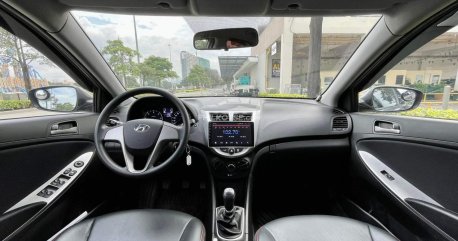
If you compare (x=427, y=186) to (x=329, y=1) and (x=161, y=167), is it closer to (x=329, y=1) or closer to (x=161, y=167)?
(x=329, y=1)

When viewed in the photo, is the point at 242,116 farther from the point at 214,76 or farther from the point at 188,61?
the point at 188,61

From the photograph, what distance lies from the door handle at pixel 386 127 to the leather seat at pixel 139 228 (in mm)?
1439

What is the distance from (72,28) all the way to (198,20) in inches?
33.5

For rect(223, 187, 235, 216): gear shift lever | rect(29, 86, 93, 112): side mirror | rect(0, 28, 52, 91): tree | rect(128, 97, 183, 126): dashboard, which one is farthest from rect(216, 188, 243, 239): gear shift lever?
rect(0, 28, 52, 91): tree

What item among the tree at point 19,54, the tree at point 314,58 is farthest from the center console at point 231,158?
the tree at point 19,54

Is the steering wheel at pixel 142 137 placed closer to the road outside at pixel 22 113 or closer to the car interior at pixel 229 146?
the car interior at pixel 229 146

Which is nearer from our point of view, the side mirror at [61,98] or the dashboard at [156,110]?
the side mirror at [61,98]

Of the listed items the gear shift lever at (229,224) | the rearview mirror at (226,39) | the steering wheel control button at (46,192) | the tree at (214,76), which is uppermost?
the rearview mirror at (226,39)

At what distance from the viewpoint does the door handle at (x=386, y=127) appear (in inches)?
72.3

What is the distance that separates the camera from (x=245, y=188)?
2303 mm

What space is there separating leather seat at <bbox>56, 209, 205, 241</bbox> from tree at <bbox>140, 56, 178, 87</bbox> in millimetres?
1084

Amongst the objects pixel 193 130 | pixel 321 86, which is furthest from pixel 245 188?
pixel 321 86

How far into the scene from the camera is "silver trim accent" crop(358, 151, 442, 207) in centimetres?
166

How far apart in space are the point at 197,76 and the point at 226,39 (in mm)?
463
